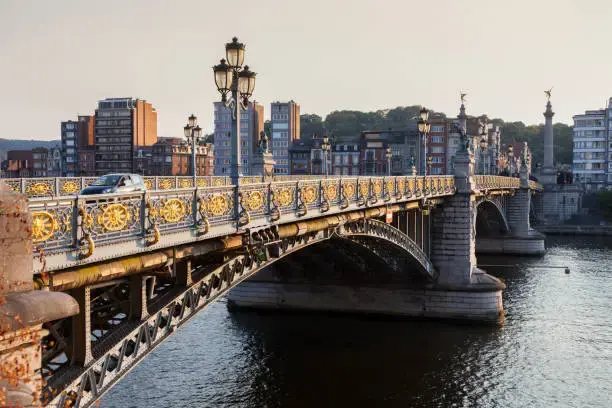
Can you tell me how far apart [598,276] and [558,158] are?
147689mm

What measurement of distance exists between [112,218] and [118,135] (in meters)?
142

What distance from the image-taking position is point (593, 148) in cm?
14662

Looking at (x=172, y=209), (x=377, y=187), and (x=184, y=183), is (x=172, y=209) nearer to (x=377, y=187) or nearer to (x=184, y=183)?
(x=377, y=187)

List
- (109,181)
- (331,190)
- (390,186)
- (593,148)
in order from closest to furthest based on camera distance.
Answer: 1. (109,181)
2. (331,190)
3. (390,186)
4. (593,148)

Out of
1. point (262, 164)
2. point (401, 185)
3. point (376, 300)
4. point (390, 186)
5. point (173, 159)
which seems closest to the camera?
point (390, 186)

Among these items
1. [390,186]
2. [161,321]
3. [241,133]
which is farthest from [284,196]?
[241,133]

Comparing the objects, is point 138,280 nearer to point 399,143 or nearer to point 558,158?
point 399,143

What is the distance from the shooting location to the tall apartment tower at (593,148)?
144125mm

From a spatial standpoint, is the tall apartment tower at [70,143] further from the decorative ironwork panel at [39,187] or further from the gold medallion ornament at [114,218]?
the gold medallion ornament at [114,218]

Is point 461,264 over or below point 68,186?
below

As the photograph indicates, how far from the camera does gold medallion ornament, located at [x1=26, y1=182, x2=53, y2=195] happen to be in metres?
23.8

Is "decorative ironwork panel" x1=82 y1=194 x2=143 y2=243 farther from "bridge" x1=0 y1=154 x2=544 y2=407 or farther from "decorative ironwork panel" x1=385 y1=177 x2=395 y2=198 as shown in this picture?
"decorative ironwork panel" x1=385 y1=177 x2=395 y2=198

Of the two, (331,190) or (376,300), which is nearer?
(331,190)

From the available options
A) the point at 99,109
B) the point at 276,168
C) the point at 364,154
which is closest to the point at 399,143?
the point at 364,154
